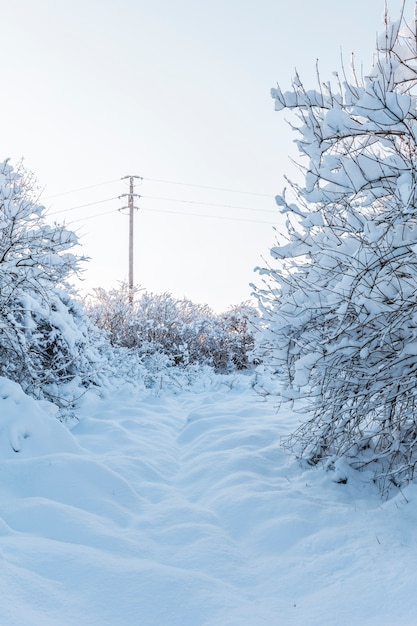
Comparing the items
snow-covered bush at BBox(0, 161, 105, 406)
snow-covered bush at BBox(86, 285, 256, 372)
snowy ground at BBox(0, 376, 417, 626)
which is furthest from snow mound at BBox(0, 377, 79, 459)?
snow-covered bush at BBox(86, 285, 256, 372)

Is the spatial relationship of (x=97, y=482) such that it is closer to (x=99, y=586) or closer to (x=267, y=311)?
(x=99, y=586)

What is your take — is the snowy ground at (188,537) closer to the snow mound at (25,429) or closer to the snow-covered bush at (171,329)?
the snow mound at (25,429)

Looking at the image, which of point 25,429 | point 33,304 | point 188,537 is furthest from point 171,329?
point 188,537

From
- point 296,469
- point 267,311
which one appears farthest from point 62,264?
point 296,469

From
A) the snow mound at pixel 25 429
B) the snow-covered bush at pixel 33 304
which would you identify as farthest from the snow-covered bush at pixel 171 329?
the snow mound at pixel 25 429

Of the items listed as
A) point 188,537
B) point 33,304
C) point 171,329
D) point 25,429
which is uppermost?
point 33,304

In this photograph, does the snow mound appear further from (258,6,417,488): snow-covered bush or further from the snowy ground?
(258,6,417,488): snow-covered bush

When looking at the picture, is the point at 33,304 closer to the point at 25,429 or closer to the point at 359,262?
the point at 25,429

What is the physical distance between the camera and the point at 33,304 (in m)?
5.30

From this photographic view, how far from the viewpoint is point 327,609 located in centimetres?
210

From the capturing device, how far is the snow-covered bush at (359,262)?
9.02 feet

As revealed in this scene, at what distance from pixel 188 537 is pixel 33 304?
332cm

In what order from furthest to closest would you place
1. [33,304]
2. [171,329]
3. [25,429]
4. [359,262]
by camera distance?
1. [171,329]
2. [33,304]
3. [25,429]
4. [359,262]

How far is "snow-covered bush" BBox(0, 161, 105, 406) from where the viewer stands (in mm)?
4742
